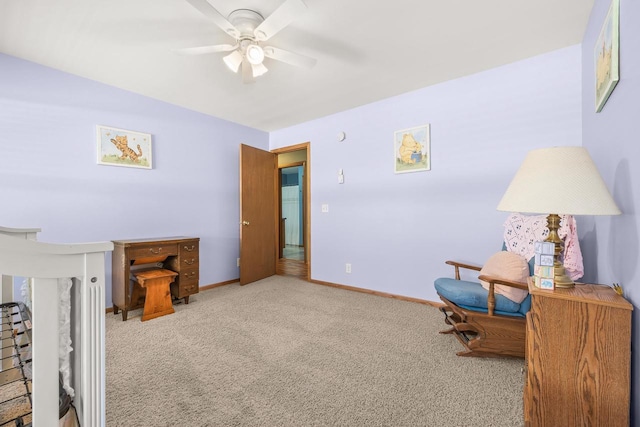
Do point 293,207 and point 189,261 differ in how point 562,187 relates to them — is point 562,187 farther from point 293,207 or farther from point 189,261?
point 293,207

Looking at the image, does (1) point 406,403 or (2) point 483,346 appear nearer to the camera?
(1) point 406,403

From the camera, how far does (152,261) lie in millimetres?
2945

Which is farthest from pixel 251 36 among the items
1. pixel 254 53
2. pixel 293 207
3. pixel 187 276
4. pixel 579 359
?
pixel 293 207

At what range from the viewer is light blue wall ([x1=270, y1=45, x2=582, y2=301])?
2.34 m

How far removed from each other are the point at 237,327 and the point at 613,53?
300cm

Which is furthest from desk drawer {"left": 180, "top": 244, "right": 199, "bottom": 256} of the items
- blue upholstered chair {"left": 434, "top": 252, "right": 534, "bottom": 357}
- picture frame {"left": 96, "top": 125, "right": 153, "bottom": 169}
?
blue upholstered chair {"left": 434, "top": 252, "right": 534, "bottom": 357}

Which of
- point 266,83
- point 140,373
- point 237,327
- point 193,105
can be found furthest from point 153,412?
point 193,105

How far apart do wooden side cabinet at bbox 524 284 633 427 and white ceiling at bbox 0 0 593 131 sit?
6.13 feet

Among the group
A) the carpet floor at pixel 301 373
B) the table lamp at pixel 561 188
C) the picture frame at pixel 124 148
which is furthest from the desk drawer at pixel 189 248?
the table lamp at pixel 561 188

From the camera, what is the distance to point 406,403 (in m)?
1.43

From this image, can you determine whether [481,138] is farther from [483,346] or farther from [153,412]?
[153,412]

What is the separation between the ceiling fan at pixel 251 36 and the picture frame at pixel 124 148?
158cm

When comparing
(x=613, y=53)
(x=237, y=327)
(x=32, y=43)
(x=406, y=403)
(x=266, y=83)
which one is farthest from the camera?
(x=266, y=83)

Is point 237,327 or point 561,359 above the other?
point 561,359
